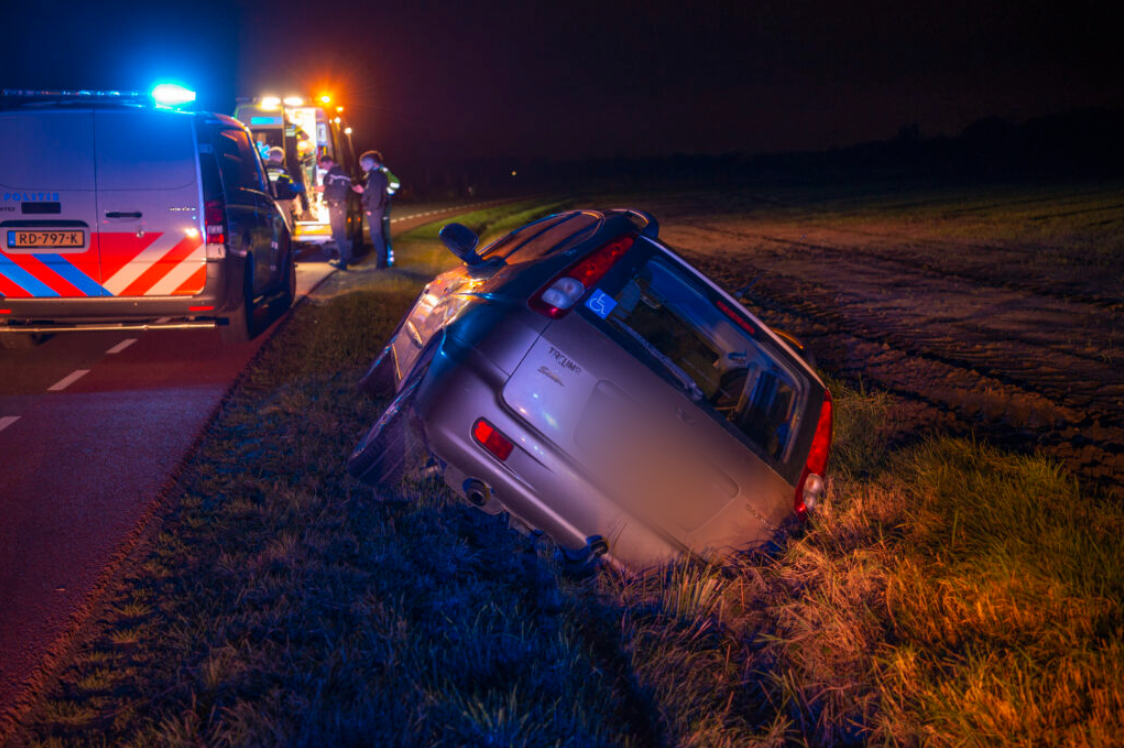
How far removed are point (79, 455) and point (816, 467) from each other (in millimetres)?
4286

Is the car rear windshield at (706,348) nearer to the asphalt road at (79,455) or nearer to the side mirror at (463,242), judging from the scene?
the side mirror at (463,242)

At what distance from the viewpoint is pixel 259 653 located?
8.54 ft

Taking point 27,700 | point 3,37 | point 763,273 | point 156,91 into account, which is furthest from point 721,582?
point 3,37

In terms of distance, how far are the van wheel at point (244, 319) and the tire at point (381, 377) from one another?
101 inches

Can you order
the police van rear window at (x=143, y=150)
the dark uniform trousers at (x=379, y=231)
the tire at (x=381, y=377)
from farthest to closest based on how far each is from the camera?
the dark uniform trousers at (x=379, y=231) → the police van rear window at (x=143, y=150) → the tire at (x=381, y=377)

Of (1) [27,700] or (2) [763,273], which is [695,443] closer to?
(1) [27,700]

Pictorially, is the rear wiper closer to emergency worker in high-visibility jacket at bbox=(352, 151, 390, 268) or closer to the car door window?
the car door window

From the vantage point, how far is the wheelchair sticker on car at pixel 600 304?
3143mm

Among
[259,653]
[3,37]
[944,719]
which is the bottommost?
[3,37]

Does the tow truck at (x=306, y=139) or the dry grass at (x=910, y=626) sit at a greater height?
the dry grass at (x=910, y=626)

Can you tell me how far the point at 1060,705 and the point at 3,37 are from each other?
29648 millimetres

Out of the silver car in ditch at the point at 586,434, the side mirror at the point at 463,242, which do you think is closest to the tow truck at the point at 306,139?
the side mirror at the point at 463,242

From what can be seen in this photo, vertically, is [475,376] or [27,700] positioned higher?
[475,376]

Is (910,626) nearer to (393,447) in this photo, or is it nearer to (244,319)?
(393,447)
